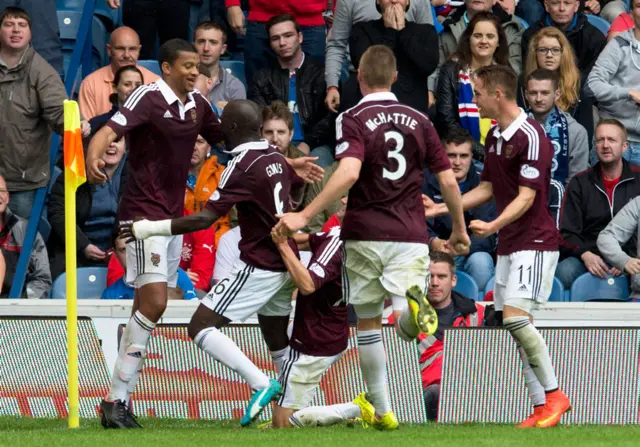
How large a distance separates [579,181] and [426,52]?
192 centimetres

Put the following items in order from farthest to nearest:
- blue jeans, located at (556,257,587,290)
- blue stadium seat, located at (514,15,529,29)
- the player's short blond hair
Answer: blue stadium seat, located at (514,15,529,29), blue jeans, located at (556,257,587,290), the player's short blond hair

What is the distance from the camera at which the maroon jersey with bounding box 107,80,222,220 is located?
331 inches

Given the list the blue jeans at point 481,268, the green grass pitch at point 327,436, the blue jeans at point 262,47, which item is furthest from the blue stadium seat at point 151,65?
the green grass pitch at point 327,436

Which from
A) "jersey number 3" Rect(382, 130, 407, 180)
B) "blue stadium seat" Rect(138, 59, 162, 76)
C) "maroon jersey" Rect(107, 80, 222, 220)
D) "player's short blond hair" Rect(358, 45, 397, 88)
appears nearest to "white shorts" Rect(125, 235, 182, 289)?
"maroon jersey" Rect(107, 80, 222, 220)

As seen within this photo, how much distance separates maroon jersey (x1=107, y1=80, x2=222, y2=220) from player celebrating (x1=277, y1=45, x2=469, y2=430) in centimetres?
112

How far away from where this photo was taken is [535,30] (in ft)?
43.0

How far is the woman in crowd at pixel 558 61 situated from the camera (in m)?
12.4

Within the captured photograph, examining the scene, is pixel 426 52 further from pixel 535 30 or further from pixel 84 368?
pixel 84 368

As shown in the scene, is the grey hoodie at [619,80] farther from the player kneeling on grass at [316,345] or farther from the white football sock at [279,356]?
the white football sock at [279,356]

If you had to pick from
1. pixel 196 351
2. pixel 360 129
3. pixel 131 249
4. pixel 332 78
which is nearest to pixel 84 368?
pixel 196 351

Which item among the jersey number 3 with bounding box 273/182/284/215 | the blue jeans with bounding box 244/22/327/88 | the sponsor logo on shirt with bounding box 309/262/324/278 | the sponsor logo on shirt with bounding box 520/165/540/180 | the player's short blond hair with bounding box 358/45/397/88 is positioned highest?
the blue jeans with bounding box 244/22/327/88

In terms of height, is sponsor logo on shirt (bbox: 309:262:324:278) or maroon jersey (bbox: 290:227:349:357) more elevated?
sponsor logo on shirt (bbox: 309:262:324:278)

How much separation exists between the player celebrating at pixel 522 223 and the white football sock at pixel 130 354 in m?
1.98

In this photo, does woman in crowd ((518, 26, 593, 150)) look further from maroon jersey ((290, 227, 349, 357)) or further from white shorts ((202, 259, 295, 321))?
white shorts ((202, 259, 295, 321))
